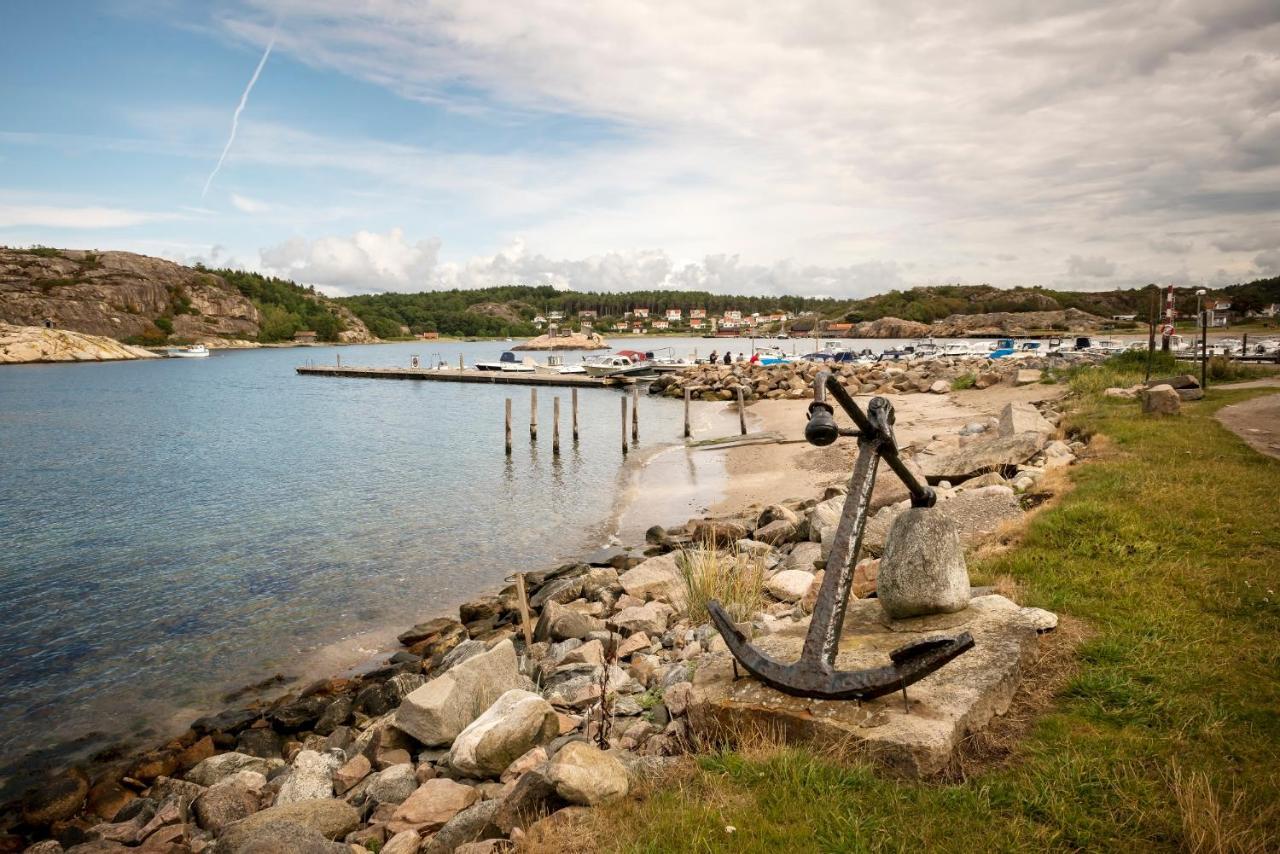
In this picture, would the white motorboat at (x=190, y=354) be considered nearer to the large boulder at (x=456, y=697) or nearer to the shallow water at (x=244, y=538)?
the shallow water at (x=244, y=538)

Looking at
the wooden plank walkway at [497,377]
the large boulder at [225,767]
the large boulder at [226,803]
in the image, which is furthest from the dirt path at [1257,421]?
the wooden plank walkway at [497,377]

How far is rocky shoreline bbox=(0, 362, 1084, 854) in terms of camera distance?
4727 mm

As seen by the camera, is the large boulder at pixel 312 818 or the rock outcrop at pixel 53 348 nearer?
the large boulder at pixel 312 818

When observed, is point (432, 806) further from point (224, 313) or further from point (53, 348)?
point (224, 313)

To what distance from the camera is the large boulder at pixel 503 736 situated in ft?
19.0

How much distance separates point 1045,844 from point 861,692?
1.01 metres

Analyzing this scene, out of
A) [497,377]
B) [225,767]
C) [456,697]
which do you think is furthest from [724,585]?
[497,377]

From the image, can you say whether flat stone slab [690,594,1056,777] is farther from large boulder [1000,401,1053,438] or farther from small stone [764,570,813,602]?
large boulder [1000,401,1053,438]

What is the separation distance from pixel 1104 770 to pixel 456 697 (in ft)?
18.0

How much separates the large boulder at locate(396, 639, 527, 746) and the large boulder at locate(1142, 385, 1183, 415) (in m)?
14.3

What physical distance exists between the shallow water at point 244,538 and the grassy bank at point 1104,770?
920 cm

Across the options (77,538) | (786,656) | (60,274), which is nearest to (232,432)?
(77,538)

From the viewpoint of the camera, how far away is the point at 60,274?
512ft

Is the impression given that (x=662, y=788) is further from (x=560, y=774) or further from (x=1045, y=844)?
(x=1045, y=844)
